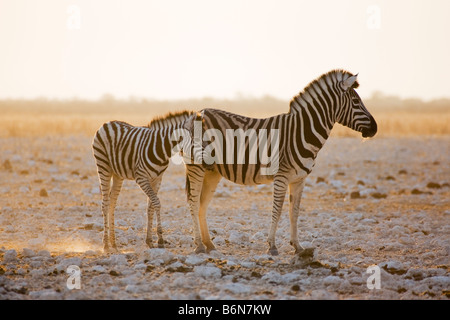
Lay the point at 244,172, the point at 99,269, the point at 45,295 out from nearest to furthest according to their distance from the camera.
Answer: the point at 45,295 → the point at 99,269 → the point at 244,172

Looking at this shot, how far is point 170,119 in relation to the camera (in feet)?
31.9

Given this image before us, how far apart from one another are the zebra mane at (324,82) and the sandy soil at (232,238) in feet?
7.54

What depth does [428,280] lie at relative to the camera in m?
7.50

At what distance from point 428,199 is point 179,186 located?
19.7 ft

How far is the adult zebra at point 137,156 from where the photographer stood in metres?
9.22

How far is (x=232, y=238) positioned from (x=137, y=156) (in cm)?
200

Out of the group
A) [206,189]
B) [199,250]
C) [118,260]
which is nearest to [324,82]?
[206,189]

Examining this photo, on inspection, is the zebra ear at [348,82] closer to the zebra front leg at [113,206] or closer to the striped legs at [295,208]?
the striped legs at [295,208]

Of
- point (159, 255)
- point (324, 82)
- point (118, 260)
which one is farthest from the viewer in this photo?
point (324, 82)

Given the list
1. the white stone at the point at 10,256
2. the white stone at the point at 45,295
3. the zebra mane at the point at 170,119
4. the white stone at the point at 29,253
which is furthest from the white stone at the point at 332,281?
the white stone at the point at 10,256

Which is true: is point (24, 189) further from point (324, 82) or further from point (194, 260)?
point (324, 82)

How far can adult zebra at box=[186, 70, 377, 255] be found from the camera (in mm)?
9164

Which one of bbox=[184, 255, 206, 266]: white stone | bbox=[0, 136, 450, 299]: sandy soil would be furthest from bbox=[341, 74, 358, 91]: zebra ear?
bbox=[184, 255, 206, 266]: white stone
